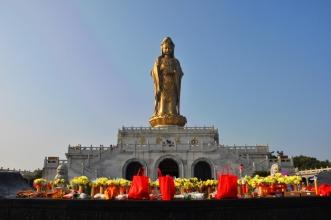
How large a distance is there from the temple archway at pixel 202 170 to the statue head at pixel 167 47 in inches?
628

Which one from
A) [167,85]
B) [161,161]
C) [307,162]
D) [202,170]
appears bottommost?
[202,170]

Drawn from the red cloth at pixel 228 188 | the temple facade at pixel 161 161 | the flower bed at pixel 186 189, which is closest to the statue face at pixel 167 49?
the temple facade at pixel 161 161

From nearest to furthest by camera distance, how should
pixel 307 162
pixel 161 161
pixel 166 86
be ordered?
pixel 161 161
pixel 166 86
pixel 307 162

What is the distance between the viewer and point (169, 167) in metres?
31.7

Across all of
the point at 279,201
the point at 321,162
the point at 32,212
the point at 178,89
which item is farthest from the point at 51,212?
the point at 321,162

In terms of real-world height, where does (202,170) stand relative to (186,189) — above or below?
above

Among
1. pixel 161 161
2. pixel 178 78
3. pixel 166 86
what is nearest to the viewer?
pixel 161 161

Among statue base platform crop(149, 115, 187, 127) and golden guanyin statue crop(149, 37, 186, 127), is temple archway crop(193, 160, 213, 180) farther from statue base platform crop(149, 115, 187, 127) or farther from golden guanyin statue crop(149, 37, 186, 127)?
golden guanyin statue crop(149, 37, 186, 127)

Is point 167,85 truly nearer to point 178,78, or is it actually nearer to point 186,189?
point 178,78

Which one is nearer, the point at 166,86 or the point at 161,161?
the point at 161,161

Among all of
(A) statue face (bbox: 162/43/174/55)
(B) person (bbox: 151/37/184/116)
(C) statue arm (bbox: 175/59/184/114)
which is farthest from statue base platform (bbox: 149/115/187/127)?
(A) statue face (bbox: 162/43/174/55)

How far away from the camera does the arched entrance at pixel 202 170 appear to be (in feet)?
99.3

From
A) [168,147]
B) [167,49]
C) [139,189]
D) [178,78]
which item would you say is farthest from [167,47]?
[139,189]

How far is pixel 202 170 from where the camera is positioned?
3055cm
